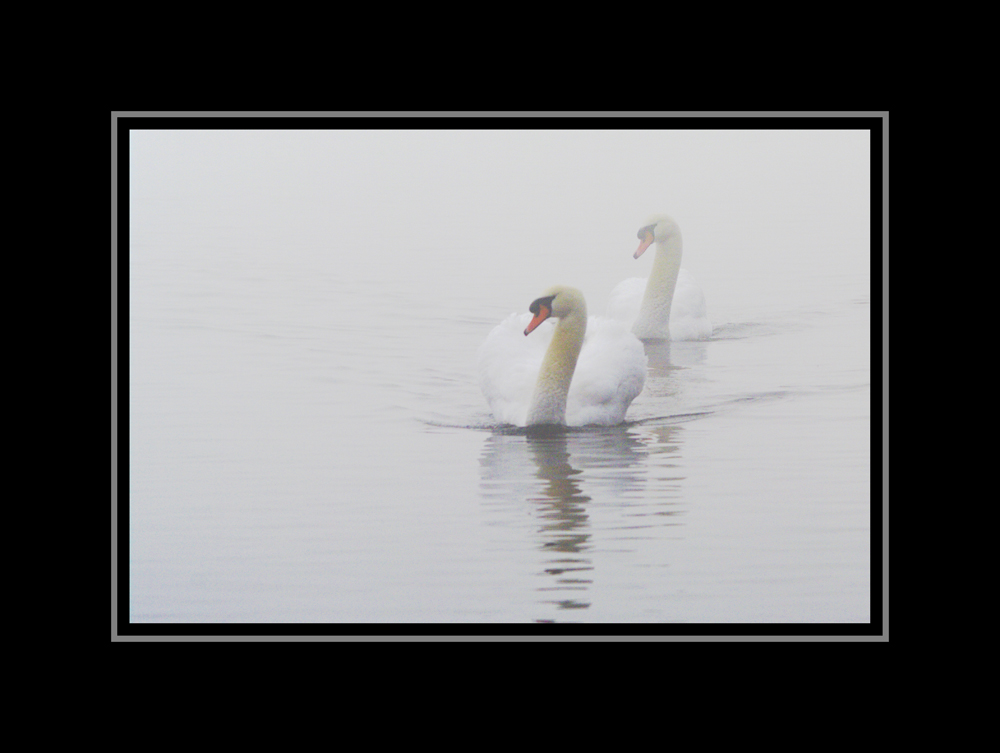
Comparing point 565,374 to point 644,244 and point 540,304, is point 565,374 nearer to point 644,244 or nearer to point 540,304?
point 540,304

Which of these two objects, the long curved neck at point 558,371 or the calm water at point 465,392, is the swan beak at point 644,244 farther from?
the long curved neck at point 558,371

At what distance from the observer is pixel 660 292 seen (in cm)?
714

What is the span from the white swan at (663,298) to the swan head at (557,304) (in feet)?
0.52

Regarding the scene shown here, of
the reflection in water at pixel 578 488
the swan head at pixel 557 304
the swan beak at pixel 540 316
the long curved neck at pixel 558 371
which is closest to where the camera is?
the reflection in water at pixel 578 488

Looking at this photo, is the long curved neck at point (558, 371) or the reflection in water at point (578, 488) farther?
the long curved neck at point (558, 371)

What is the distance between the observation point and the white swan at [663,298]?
705 centimetres

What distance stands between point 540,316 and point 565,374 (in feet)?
1.07

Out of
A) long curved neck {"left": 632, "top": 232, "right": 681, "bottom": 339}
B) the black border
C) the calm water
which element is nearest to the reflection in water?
the calm water

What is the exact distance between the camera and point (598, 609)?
6.66m

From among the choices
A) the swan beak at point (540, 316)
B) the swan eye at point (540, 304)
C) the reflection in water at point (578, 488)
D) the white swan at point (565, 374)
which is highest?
the swan eye at point (540, 304)
